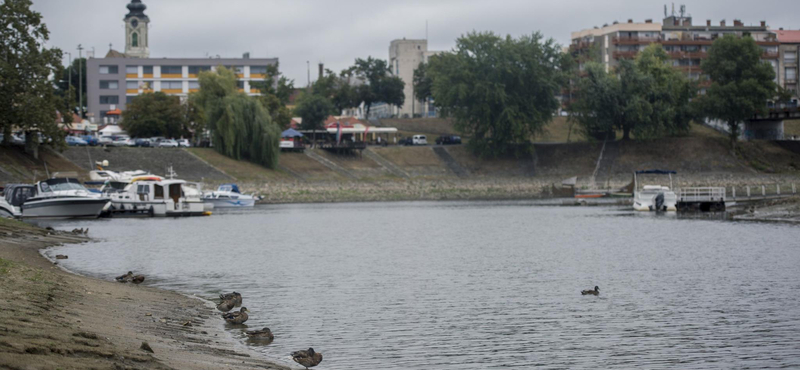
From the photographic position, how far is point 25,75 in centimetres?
7556

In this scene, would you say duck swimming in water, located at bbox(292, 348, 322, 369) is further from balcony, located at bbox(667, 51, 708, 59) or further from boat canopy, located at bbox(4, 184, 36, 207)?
balcony, located at bbox(667, 51, 708, 59)

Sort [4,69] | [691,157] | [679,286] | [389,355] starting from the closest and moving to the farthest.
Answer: [389,355] < [679,286] < [4,69] < [691,157]

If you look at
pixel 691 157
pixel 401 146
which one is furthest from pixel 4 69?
pixel 691 157

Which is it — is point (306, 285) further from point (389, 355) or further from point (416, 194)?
point (416, 194)

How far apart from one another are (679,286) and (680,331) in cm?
748

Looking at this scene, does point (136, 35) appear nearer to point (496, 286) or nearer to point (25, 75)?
point (25, 75)

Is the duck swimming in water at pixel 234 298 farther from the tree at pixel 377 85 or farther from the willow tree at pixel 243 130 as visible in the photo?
the tree at pixel 377 85

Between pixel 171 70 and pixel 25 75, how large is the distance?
2839 inches

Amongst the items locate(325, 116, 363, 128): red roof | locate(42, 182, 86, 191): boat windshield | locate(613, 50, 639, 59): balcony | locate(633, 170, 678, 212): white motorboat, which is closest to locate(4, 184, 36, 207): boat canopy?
locate(42, 182, 86, 191): boat windshield

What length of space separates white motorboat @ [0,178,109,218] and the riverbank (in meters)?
34.8

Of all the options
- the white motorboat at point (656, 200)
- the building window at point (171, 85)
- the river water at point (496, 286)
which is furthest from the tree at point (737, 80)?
the building window at point (171, 85)

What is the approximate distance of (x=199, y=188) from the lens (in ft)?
250

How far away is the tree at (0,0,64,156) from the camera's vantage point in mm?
73625

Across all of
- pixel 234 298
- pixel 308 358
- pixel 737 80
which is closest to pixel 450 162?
pixel 737 80
